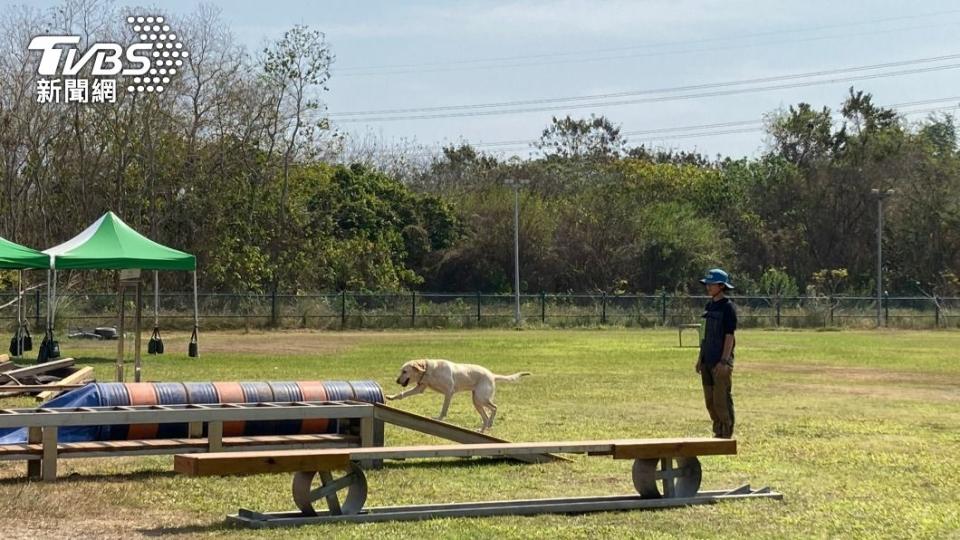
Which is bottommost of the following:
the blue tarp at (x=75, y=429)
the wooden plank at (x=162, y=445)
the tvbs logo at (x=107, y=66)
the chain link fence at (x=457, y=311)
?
the wooden plank at (x=162, y=445)

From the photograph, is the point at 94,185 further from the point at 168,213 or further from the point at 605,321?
the point at 605,321

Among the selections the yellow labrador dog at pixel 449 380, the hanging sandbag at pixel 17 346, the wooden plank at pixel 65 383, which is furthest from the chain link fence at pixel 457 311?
the yellow labrador dog at pixel 449 380

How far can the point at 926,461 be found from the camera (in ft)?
43.0

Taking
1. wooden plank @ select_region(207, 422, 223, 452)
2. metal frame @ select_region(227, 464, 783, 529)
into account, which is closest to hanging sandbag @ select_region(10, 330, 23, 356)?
wooden plank @ select_region(207, 422, 223, 452)

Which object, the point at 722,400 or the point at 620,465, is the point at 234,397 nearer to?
the point at 620,465

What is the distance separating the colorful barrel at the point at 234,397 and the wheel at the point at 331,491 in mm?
2836

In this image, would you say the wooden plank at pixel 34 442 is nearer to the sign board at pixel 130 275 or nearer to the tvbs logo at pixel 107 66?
the sign board at pixel 130 275

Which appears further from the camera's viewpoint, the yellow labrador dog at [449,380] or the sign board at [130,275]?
the sign board at [130,275]

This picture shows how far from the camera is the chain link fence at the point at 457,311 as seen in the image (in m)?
45.3

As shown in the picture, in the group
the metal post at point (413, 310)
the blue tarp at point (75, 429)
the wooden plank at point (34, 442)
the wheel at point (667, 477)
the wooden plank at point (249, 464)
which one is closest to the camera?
the wooden plank at point (249, 464)

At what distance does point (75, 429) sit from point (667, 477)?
17.8 feet

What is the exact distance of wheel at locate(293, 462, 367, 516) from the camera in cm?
933

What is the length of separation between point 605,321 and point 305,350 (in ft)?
73.3

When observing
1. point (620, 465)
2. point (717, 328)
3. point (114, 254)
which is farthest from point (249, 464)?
point (114, 254)
